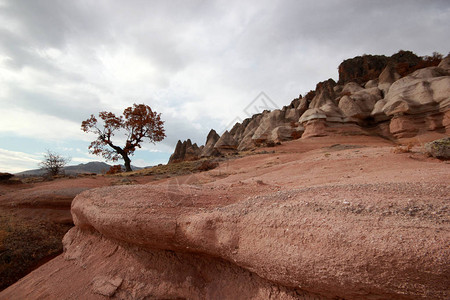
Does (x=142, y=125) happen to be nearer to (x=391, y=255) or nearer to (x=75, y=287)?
(x=75, y=287)

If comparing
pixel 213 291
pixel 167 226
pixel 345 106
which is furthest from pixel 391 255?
pixel 345 106

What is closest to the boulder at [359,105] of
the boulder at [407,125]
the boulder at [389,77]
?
the boulder at [407,125]

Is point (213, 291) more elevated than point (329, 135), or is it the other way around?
point (329, 135)

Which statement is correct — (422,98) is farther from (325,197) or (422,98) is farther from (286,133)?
(325,197)

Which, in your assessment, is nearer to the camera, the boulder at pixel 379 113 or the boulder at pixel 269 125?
the boulder at pixel 379 113

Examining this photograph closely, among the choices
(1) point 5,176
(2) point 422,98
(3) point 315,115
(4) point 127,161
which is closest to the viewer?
(1) point 5,176

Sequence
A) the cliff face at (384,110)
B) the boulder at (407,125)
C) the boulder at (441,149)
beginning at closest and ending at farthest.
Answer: the boulder at (441,149)
the cliff face at (384,110)
the boulder at (407,125)

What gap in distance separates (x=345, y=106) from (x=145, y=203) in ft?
64.6

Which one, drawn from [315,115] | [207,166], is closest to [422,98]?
[315,115]

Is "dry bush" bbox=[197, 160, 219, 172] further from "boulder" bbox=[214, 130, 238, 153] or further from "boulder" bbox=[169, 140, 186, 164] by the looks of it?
"boulder" bbox=[169, 140, 186, 164]

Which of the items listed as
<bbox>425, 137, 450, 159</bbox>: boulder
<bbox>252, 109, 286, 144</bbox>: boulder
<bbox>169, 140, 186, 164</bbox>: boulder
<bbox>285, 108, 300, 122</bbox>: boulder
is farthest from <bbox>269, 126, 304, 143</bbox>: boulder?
<bbox>169, 140, 186, 164</bbox>: boulder

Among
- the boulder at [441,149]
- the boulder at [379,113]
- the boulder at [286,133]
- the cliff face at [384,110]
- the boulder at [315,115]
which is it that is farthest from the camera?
the boulder at [286,133]

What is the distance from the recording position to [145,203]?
2553 millimetres

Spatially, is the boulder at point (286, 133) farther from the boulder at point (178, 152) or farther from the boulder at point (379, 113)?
the boulder at point (178, 152)
